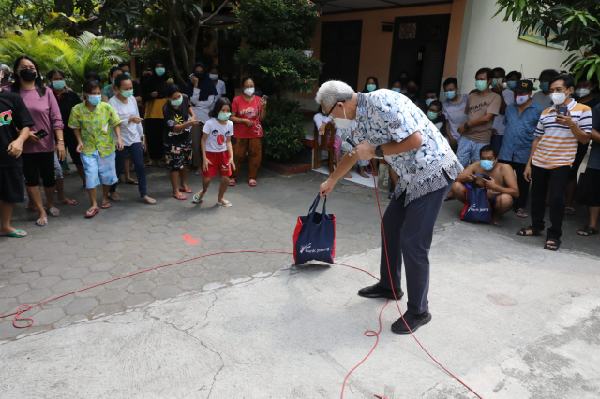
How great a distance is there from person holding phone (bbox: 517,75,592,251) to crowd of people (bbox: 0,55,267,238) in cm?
385

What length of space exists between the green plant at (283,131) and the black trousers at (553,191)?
3.94 metres

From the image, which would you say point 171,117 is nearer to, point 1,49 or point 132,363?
point 1,49

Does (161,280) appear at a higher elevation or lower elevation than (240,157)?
lower

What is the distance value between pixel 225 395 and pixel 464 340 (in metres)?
1.72

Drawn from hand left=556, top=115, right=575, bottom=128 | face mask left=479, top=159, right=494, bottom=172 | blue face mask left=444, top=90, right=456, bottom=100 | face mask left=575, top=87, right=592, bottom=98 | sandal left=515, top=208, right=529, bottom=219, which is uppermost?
face mask left=575, top=87, right=592, bottom=98

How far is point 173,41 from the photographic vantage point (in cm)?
938

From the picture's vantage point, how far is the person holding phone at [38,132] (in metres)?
4.99

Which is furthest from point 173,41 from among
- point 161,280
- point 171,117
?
point 161,280

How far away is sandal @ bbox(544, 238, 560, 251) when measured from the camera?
16.3 ft

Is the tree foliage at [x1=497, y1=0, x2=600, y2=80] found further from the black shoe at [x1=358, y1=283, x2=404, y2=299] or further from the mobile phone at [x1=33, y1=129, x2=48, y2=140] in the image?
the mobile phone at [x1=33, y1=129, x2=48, y2=140]

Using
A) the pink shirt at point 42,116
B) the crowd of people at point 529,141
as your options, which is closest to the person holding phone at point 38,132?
the pink shirt at point 42,116

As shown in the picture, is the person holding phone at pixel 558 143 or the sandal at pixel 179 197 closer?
the person holding phone at pixel 558 143

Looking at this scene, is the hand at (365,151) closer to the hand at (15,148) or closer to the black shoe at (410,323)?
the black shoe at (410,323)

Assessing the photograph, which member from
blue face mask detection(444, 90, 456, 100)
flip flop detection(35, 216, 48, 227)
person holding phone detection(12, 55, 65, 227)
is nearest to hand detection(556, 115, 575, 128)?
blue face mask detection(444, 90, 456, 100)
